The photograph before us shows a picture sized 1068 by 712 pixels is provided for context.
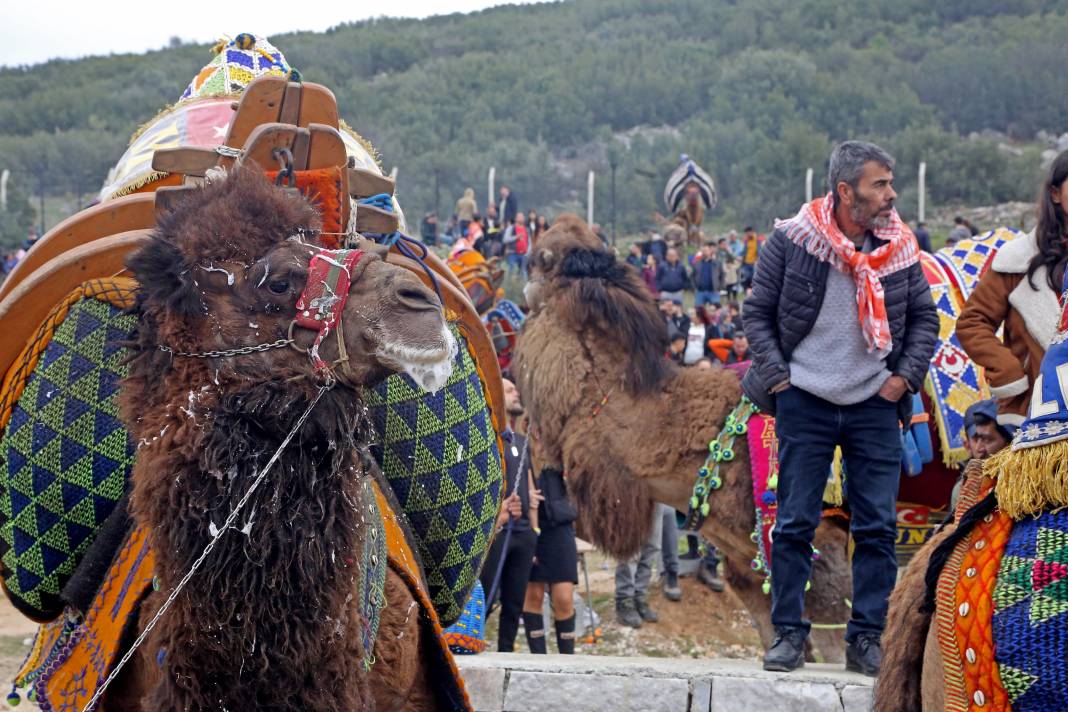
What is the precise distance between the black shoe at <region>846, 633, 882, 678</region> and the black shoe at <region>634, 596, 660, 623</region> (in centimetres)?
471

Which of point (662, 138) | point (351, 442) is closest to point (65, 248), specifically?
point (351, 442)

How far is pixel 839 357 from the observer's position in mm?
5148

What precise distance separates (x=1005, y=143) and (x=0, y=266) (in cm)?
3675

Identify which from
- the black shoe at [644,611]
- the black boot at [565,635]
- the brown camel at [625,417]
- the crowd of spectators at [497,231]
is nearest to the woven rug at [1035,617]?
the brown camel at [625,417]

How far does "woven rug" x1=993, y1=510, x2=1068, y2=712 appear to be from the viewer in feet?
9.81

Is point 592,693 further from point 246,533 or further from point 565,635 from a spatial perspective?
point 246,533

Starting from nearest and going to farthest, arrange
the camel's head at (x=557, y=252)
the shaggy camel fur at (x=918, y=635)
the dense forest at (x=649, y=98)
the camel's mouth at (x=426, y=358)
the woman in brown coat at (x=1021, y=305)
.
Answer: the camel's mouth at (x=426, y=358)
the shaggy camel fur at (x=918, y=635)
the woman in brown coat at (x=1021, y=305)
the camel's head at (x=557, y=252)
the dense forest at (x=649, y=98)

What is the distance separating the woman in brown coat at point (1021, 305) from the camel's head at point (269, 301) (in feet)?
8.68

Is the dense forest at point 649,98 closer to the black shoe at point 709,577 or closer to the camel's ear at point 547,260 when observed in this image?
the black shoe at point 709,577

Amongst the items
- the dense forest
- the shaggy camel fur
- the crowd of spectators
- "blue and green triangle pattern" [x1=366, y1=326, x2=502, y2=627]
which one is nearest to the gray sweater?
the shaggy camel fur

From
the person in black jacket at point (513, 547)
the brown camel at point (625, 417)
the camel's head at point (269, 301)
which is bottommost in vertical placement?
the person in black jacket at point (513, 547)

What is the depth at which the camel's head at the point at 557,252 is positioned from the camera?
7.05 meters

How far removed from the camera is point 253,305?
3.17m

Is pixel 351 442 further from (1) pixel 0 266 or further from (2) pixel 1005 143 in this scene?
(2) pixel 1005 143
